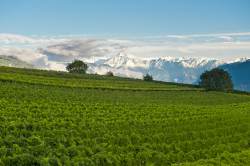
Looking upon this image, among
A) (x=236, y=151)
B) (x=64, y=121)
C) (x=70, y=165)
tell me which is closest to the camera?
(x=70, y=165)

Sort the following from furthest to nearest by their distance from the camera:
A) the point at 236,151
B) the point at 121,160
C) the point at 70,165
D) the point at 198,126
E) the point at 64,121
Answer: the point at 198,126, the point at 64,121, the point at 236,151, the point at 121,160, the point at 70,165

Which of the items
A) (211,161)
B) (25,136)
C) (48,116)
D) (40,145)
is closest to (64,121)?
(48,116)

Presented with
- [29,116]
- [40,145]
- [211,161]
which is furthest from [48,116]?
[211,161]

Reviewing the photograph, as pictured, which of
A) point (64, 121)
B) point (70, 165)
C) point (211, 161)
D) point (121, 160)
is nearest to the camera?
point (70, 165)

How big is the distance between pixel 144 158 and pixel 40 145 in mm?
7657

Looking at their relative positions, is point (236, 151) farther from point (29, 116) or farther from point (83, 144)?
point (29, 116)

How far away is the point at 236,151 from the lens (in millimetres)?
44719

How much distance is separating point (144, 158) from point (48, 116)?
Answer: 19.0 m

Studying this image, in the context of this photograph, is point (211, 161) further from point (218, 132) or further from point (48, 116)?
point (48, 116)

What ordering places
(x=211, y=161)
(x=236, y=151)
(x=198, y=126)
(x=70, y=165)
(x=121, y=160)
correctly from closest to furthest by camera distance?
(x=70, y=165)
(x=121, y=160)
(x=211, y=161)
(x=236, y=151)
(x=198, y=126)

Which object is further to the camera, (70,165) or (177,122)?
(177,122)

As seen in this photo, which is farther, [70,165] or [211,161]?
[211,161]

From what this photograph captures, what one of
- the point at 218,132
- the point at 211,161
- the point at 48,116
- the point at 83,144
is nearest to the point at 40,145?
the point at 83,144

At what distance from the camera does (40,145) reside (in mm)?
36031
